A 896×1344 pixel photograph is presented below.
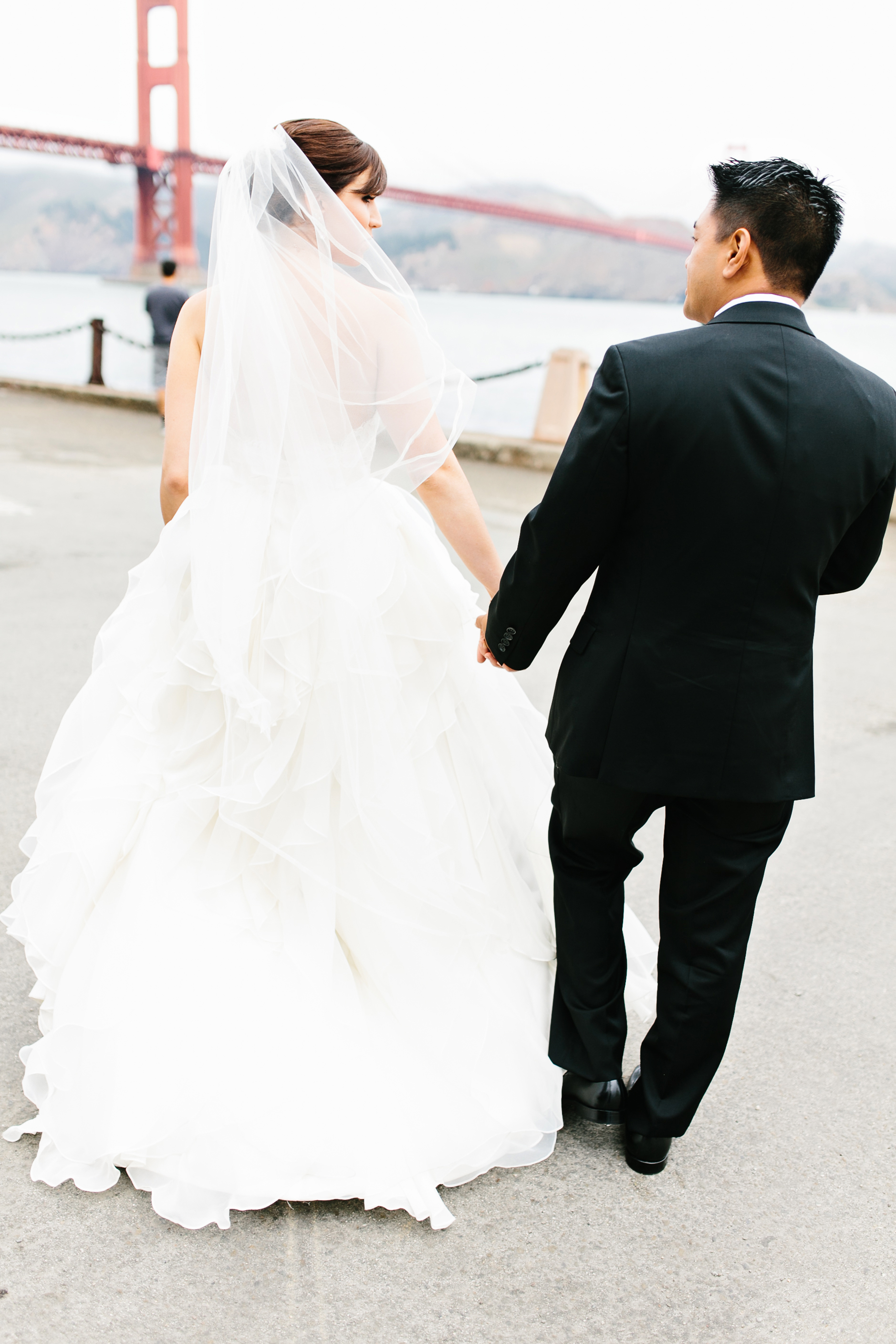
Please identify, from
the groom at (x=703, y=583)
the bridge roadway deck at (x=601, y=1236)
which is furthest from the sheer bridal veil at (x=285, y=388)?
the bridge roadway deck at (x=601, y=1236)

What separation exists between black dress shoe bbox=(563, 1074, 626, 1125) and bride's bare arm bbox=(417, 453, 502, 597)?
963 millimetres

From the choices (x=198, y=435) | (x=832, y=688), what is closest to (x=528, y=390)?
(x=832, y=688)

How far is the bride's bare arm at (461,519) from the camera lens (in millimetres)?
2186

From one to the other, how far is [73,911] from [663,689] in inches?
46.5

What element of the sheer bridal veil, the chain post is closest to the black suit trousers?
the sheer bridal veil

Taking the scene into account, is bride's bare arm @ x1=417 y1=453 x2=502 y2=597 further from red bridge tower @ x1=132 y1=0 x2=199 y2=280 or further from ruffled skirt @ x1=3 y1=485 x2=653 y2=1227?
red bridge tower @ x1=132 y1=0 x2=199 y2=280

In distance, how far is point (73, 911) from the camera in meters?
2.09

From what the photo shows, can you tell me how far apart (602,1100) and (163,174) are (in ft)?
121

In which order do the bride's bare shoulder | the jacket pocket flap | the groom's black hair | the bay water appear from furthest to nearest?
the bay water → the bride's bare shoulder → the jacket pocket flap → the groom's black hair

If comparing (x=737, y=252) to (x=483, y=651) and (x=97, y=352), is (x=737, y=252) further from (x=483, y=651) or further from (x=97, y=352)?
(x=97, y=352)

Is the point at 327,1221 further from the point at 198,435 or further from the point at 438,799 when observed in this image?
the point at 198,435

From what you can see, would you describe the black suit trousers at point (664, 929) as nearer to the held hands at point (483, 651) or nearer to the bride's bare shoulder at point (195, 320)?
the held hands at point (483, 651)

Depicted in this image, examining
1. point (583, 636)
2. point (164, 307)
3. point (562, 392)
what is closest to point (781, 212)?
point (583, 636)

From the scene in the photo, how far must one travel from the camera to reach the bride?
6.36ft
